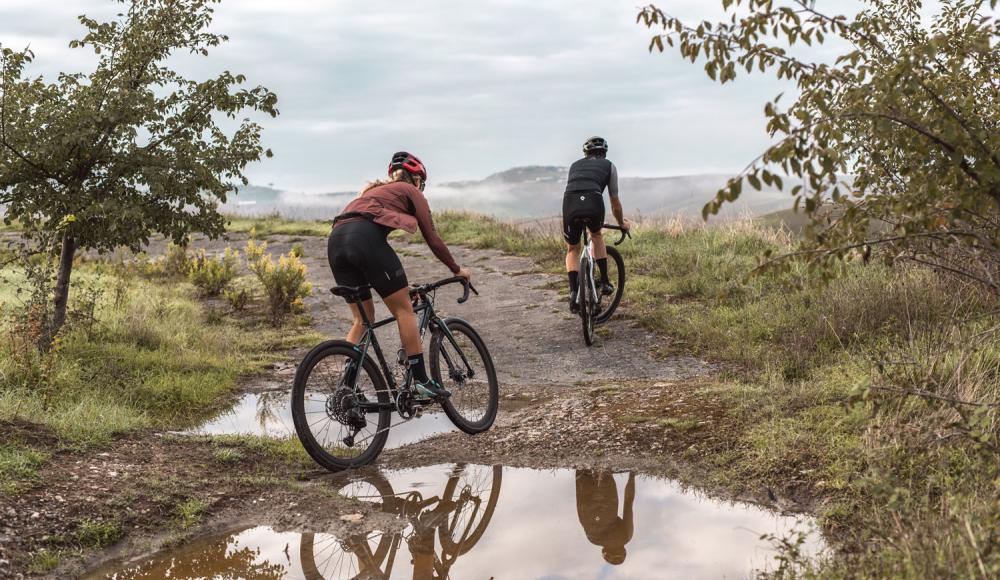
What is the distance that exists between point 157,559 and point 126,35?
5.90 m

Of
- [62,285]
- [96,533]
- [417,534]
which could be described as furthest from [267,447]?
[62,285]

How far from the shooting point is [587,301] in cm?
922

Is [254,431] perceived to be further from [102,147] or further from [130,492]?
[102,147]

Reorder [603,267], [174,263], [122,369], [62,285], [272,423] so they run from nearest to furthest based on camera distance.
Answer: [272,423] < [122,369] < [62,285] < [603,267] < [174,263]

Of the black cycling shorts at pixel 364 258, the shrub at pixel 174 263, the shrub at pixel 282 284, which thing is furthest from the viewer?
the shrub at pixel 174 263

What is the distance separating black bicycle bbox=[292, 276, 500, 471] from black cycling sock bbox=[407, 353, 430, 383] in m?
0.05

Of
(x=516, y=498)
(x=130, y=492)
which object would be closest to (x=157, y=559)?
(x=130, y=492)

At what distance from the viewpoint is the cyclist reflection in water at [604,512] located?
4.25 meters

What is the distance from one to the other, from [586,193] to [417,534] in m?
5.41

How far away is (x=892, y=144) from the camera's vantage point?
12.8 ft

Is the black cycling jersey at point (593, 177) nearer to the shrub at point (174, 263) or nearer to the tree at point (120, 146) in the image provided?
the tree at point (120, 146)

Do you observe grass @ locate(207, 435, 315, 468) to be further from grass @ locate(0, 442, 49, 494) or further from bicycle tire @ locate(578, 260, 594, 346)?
bicycle tire @ locate(578, 260, 594, 346)

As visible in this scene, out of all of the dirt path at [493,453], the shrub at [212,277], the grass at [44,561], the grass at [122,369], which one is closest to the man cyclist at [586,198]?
the dirt path at [493,453]

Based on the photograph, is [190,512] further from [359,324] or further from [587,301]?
[587,301]
